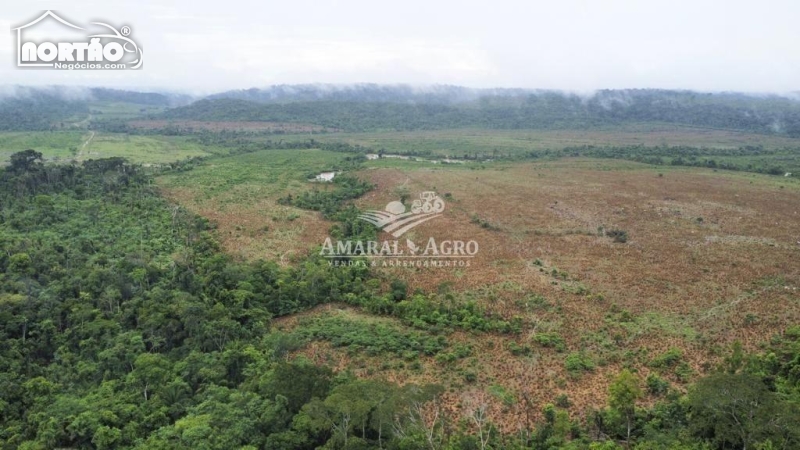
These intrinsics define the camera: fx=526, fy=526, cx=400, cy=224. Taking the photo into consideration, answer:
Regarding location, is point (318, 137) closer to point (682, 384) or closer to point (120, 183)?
point (120, 183)

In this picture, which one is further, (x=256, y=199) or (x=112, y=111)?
(x=112, y=111)

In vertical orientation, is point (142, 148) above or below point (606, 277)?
above

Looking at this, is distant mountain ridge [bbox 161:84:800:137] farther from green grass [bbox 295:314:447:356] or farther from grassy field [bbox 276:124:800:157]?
green grass [bbox 295:314:447:356]

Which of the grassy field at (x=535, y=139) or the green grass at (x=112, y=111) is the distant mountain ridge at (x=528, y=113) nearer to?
the grassy field at (x=535, y=139)

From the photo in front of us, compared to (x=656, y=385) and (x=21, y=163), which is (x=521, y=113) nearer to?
(x=21, y=163)

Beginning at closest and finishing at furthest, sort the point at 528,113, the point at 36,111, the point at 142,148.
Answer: the point at 142,148, the point at 36,111, the point at 528,113

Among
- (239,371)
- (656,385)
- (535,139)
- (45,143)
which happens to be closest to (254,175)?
(45,143)
